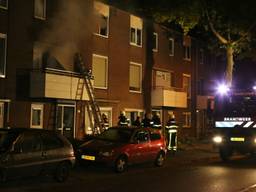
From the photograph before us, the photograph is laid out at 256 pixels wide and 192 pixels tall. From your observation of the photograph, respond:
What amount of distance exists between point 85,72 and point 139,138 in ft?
28.6

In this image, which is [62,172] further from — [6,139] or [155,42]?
[155,42]

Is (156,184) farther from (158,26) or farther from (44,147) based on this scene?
(158,26)

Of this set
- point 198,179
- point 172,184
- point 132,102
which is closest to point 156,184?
point 172,184

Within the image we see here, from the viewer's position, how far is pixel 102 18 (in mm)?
27453

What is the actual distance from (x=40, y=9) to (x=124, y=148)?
400 inches

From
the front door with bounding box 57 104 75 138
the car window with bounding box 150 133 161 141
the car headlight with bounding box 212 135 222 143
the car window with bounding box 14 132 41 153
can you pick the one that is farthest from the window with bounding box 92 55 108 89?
the car window with bounding box 14 132 41 153

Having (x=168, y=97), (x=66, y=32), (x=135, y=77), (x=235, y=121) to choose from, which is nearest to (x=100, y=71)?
(x=135, y=77)

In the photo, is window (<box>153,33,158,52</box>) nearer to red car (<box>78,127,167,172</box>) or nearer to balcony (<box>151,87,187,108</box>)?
balcony (<box>151,87,187,108</box>)

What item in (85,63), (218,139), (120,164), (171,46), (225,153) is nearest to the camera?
(120,164)

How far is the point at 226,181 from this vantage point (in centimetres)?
1384

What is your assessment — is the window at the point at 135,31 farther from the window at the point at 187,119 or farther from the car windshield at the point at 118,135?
the car windshield at the point at 118,135

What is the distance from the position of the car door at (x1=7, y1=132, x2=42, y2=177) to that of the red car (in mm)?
3195

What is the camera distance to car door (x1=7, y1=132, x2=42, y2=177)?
11.6m

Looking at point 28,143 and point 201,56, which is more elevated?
point 201,56
